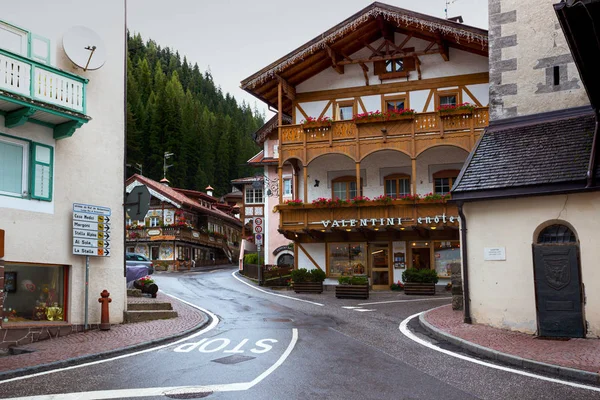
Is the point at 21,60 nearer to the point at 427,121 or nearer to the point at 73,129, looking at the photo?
the point at 73,129

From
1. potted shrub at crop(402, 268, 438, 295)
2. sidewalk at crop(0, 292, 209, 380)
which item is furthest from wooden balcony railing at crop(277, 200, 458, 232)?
sidewalk at crop(0, 292, 209, 380)

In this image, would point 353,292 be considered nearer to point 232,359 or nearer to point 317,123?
point 317,123

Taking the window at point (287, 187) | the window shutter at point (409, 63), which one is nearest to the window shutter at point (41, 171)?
the window shutter at point (409, 63)

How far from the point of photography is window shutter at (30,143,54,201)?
536 inches

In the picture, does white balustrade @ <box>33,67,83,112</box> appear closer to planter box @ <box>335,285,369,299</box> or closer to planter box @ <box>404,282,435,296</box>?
planter box @ <box>335,285,369,299</box>

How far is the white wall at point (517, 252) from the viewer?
12.6 metres

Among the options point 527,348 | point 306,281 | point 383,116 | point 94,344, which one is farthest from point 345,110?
point 527,348

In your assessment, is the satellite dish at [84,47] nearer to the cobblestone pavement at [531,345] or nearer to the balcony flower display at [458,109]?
the cobblestone pavement at [531,345]

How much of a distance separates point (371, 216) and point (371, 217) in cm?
4

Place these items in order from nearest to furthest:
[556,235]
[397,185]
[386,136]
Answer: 1. [556,235]
2. [386,136]
3. [397,185]

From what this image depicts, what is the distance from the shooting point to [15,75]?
502 inches

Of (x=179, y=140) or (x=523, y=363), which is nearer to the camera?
(x=523, y=363)

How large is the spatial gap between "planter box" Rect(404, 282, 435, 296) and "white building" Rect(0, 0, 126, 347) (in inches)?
513

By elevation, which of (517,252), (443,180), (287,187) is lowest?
(517,252)
